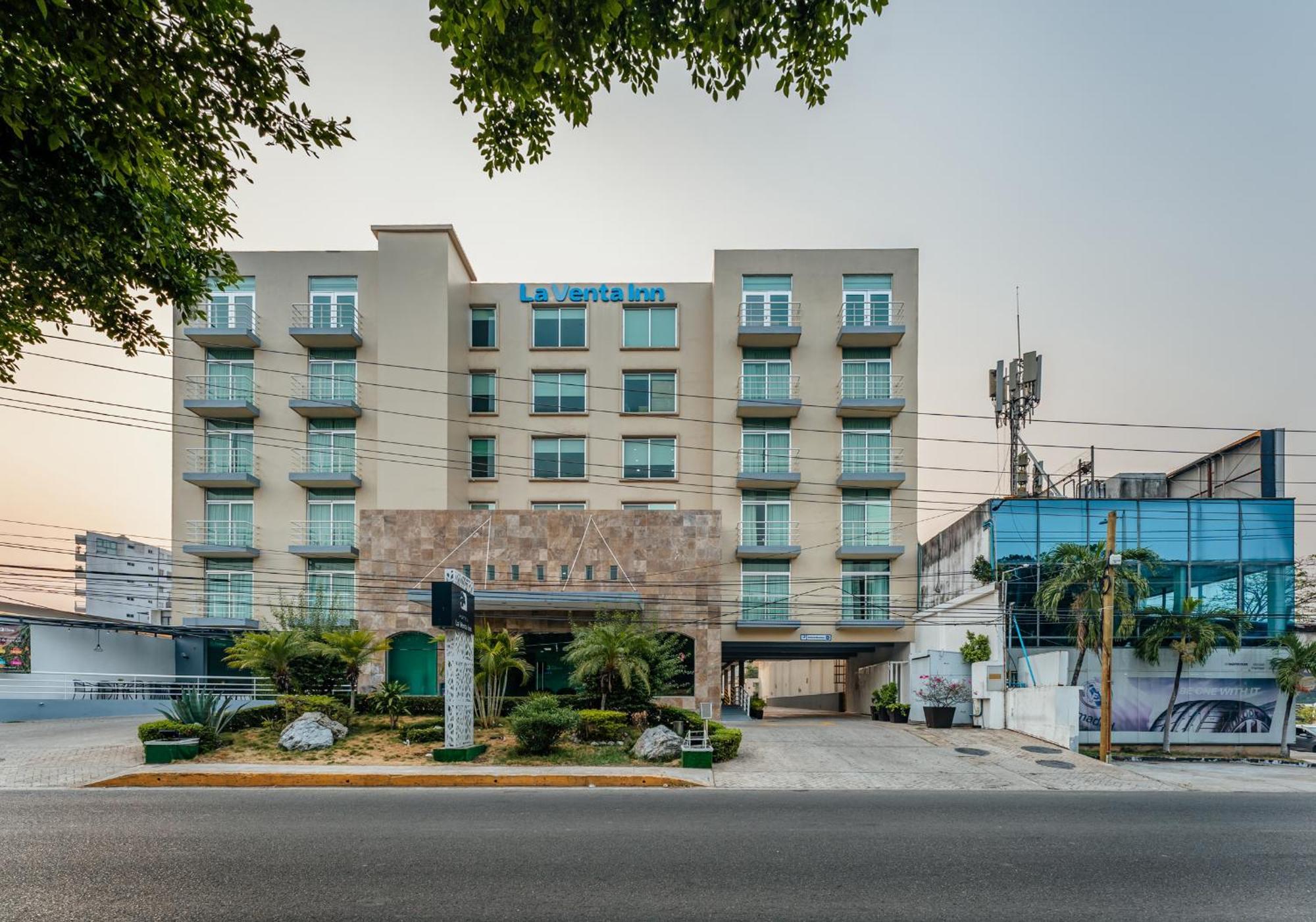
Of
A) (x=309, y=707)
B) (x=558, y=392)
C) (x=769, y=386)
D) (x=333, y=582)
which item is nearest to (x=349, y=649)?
(x=309, y=707)

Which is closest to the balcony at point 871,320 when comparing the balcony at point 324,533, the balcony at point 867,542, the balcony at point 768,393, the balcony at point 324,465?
the balcony at point 768,393

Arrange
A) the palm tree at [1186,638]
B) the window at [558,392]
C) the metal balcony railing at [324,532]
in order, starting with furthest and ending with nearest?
the window at [558,392], the metal balcony railing at [324,532], the palm tree at [1186,638]

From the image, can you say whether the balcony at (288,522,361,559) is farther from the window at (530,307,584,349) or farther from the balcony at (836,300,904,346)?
the balcony at (836,300,904,346)

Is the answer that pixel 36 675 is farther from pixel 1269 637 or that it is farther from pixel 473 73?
pixel 1269 637

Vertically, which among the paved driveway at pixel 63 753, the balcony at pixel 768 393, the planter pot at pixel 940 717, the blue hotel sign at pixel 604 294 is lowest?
the planter pot at pixel 940 717

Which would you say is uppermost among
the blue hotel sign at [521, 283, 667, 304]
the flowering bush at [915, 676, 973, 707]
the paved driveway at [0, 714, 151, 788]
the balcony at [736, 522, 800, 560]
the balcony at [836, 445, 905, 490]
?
the blue hotel sign at [521, 283, 667, 304]

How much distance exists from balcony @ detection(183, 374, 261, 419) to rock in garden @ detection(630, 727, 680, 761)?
84.3ft

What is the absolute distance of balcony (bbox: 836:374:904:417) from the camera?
3581 cm

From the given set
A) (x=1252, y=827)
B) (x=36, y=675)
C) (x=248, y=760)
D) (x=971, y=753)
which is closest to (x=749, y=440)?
(x=971, y=753)

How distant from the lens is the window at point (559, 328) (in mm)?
37344

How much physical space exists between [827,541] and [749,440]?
552 centimetres

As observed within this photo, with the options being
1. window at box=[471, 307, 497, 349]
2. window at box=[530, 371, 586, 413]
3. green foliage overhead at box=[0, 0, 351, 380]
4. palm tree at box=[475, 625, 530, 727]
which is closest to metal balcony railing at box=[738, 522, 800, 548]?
window at box=[530, 371, 586, 413]

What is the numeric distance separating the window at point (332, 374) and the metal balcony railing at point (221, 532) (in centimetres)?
642

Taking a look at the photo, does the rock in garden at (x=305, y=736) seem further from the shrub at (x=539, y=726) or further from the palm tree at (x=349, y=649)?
the shrub at (x=539, y=726)
